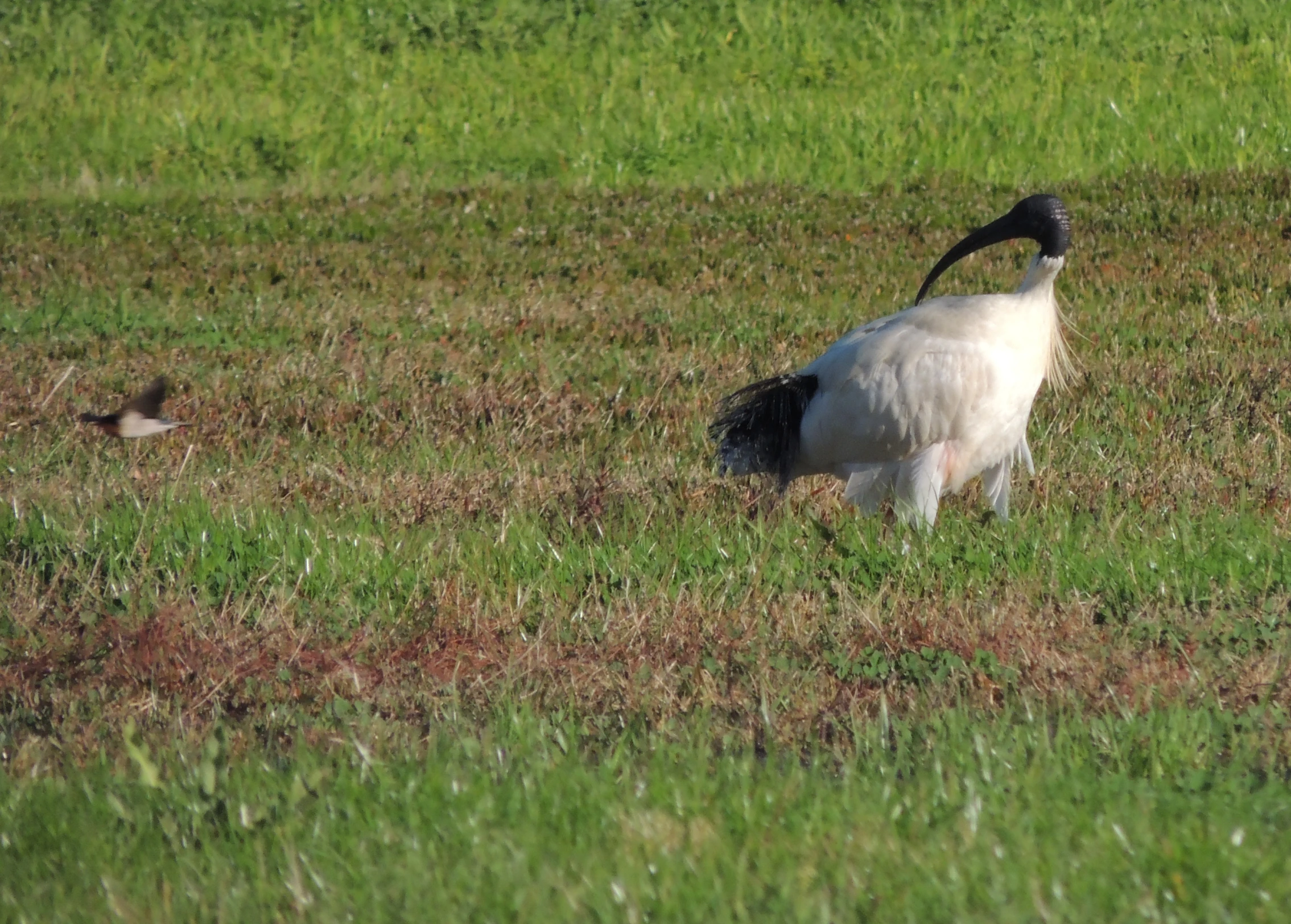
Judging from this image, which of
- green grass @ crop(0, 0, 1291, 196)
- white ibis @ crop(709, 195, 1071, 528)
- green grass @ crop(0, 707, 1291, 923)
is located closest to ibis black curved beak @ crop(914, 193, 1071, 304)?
white ibis @ crop(709, 195, 1071, 528)

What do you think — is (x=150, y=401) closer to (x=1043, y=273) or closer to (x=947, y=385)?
(x=947, y=385)

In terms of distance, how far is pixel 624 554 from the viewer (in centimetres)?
559

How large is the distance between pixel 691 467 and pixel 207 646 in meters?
2.70

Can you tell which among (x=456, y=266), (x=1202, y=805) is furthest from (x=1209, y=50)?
(x=1202, y=805)

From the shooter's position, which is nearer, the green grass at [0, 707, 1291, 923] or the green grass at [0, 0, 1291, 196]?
the green grass at [0, 707, 1291, 923]

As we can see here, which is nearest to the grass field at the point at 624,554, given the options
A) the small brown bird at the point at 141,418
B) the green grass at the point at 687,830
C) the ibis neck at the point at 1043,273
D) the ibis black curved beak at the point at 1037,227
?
the green grass at the point at 687,830

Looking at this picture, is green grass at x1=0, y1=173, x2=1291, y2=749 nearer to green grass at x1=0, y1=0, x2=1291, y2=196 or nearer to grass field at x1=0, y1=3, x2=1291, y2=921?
grass field at x1=0, y1=3, x2=1291, y2=921

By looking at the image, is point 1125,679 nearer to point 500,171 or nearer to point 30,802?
point 30,802

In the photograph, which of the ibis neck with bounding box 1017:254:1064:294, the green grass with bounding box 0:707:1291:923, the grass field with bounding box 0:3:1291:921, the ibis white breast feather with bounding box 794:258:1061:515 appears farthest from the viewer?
the ibis neck with bounding box 1017:254:1064:294

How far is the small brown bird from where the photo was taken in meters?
7.09

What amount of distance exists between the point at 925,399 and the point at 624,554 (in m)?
1.41

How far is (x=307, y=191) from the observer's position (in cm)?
1517

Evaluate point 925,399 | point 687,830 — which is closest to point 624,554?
point 925,399

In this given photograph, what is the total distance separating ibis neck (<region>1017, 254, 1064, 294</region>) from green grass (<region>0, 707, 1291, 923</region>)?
290 centimetres
